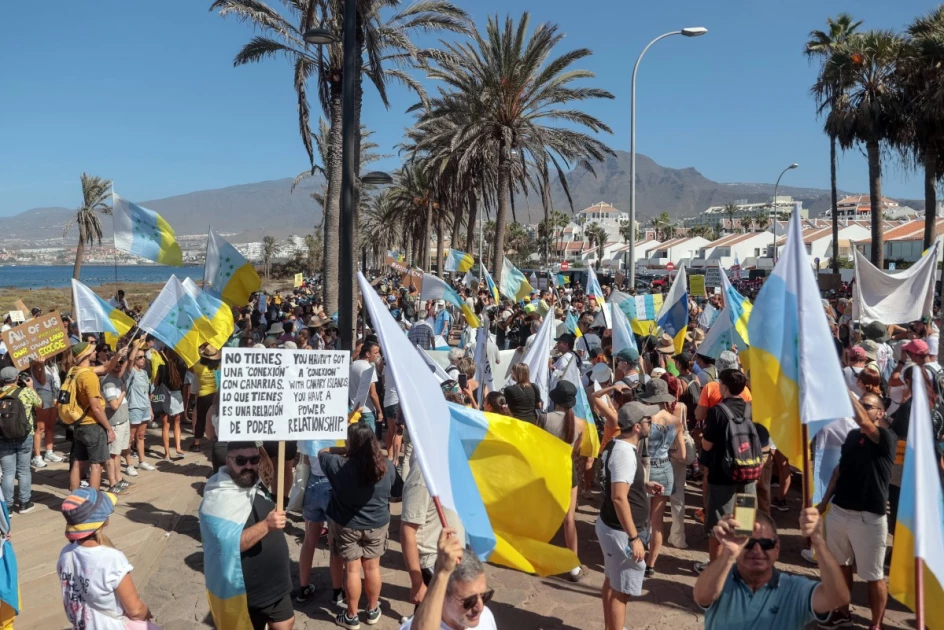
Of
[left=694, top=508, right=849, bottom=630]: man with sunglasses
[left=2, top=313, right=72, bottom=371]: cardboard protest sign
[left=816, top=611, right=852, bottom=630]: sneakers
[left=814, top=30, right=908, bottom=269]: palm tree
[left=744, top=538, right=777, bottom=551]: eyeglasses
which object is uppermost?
[left=814, top=30, right=908, bottom=269]: palm tree

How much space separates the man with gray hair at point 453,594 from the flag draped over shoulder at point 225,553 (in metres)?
1.10

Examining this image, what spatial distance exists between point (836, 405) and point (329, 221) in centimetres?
1351

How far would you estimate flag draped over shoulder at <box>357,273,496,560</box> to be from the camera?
3213mm

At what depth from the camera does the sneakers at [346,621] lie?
5031 mm

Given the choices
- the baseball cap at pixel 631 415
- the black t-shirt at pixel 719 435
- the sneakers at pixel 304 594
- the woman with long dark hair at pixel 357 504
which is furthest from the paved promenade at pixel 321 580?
the baseball cap at pixel 631 415

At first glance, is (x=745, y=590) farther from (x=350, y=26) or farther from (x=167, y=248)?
(x=167, y=248)

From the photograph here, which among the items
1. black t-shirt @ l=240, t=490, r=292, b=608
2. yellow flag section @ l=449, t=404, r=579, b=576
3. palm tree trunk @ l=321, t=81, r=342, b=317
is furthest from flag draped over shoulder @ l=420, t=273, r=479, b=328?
black t-shirt @ l=240, t=490, r=292, b=608

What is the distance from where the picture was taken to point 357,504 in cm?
487

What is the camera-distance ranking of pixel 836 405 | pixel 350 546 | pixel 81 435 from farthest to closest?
pixel 81 435 < pixel 350 546 < pixel 836 405

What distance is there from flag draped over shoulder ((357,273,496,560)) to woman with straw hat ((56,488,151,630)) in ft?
5.27

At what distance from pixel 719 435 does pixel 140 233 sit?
7.55 m

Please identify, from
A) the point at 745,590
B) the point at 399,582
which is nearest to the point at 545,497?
the point at 745,590

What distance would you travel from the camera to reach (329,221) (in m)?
15.3

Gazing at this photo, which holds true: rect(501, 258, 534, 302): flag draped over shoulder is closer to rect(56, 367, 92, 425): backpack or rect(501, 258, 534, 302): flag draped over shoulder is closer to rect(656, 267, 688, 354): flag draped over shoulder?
rect(656, 267, 688, 354): flag draped over shoulder
